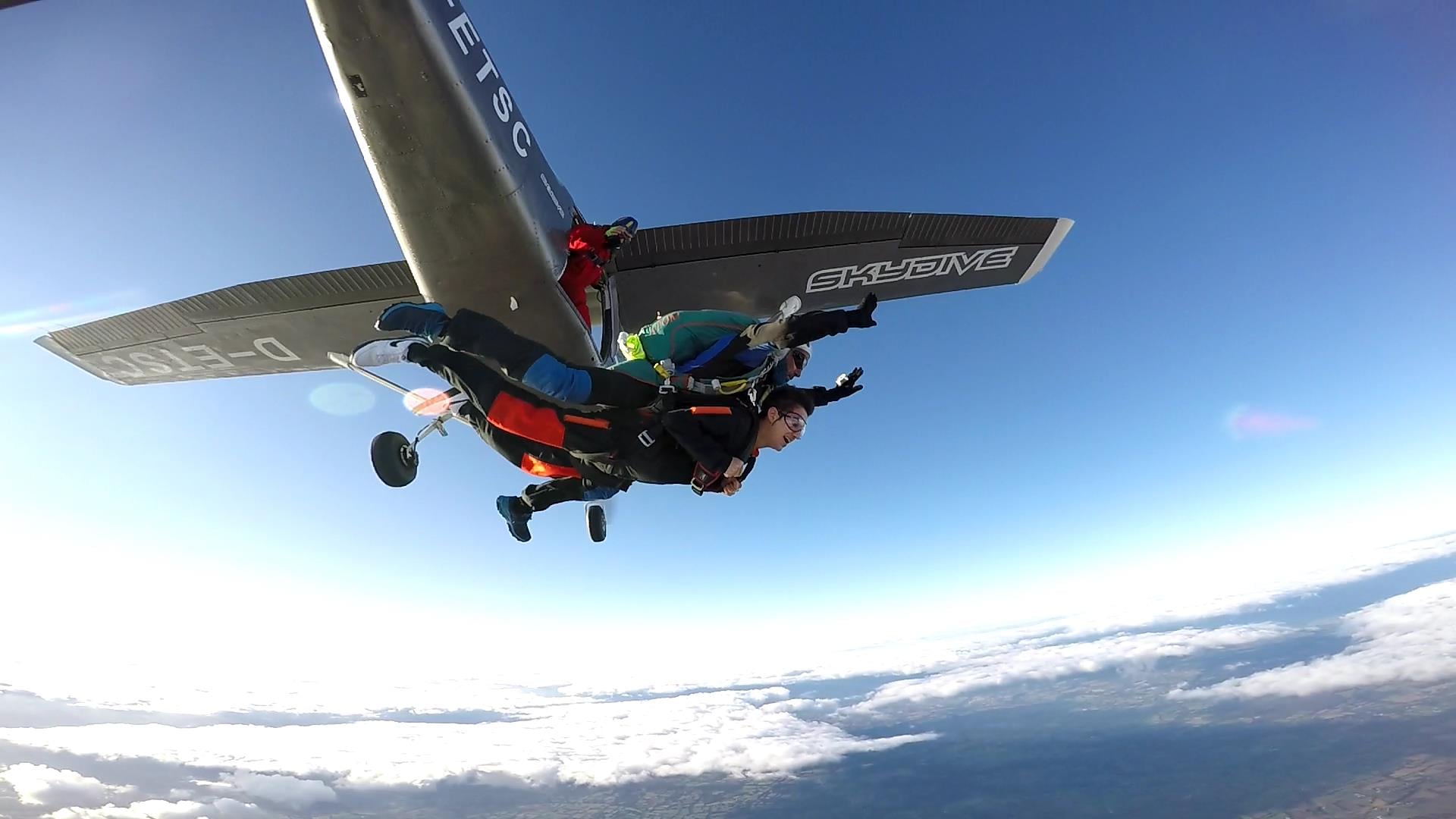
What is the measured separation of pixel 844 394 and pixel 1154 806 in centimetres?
12699

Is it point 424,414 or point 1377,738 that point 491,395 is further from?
point 1377,738

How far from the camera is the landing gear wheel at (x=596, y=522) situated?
4.43m

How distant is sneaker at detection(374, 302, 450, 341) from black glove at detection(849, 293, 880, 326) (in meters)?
1.92

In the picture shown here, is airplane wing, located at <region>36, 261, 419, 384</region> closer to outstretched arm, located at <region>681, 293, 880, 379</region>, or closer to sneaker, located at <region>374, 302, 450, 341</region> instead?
sneaker, located at <region>374, 302, 450, 341</region>

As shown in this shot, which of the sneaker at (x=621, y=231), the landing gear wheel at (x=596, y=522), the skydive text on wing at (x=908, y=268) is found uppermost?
the sneaker at (x=621, y=231)

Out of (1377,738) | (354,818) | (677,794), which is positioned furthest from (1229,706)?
(354,818)

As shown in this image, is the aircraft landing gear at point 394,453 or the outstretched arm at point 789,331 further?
the aircraft landing gear at point 394,453

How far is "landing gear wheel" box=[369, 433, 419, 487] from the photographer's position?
10.6ft

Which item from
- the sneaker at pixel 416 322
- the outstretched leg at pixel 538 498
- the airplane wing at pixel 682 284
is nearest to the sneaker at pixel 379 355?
the sneaker at pixel 416 322

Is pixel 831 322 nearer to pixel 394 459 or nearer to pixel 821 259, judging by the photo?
pixel 394 459

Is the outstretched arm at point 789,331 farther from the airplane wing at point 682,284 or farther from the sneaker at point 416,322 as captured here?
the airplane wing at point 682,284

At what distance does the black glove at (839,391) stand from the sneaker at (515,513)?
6.89ft

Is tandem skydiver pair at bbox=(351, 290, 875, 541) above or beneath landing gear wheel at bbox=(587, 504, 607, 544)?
above

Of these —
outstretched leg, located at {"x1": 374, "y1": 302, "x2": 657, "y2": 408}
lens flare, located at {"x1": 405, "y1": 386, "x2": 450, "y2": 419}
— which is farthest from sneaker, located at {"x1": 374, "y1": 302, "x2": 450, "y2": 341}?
lens flare, located at {"x1": 405, "y1": 386, "x2": 450, "y2": 419}
